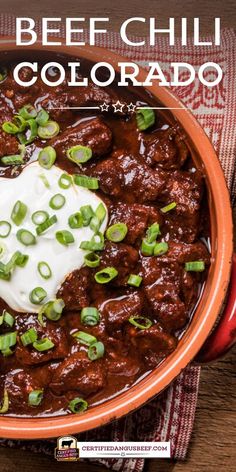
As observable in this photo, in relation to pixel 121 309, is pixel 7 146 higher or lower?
higher

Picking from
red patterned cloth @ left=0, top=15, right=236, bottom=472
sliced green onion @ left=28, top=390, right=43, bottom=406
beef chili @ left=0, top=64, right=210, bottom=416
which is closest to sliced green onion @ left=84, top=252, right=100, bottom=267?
beef chili @ left=0, top=64, right=210, bottom=416

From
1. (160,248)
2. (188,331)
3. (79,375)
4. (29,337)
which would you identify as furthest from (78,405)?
(160,248)

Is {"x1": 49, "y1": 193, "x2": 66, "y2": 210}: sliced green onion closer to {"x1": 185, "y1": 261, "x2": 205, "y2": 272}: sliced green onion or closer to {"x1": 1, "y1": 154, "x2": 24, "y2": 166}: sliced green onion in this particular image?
{"x1": 1, "y1": 154, "x2": 24, "y2": 166}: sliced green onion

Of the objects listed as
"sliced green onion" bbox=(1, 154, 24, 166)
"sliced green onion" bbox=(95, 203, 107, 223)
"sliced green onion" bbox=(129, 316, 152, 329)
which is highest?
"sliced green onion" bbox=(1, 154, 24, 166)

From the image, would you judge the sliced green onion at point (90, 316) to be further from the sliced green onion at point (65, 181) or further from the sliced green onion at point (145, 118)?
the sliced green onion at point (145, 118)

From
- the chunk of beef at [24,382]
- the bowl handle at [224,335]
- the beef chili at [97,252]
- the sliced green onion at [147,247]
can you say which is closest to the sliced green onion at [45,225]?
the beef chili at [97,252]

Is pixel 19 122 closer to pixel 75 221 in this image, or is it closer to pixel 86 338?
pixel 75 221
